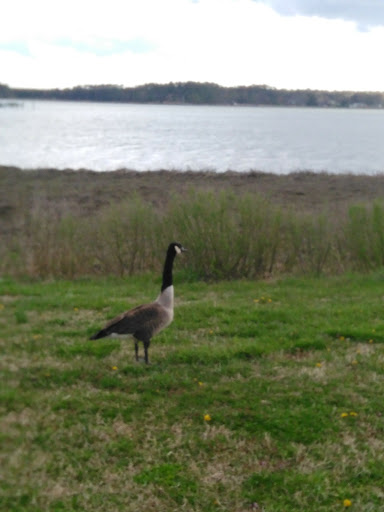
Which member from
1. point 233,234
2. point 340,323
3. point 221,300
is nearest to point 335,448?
point 340,323

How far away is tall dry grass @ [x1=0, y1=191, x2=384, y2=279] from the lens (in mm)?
11953

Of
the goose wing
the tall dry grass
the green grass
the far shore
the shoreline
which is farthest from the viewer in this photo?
the shoreline

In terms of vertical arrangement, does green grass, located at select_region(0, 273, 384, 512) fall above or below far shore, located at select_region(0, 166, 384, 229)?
below

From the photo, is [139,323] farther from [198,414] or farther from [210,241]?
[210,241]

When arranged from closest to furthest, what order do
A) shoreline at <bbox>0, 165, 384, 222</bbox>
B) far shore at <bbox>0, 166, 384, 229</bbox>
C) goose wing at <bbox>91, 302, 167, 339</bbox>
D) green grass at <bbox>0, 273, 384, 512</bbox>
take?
green grass at <bbox>0, 273, 384, 512</bbox> < goose wing at <bbox>91, 302, 167, 339</bbox> < far shore at <bbox>0, 166, 384, 229</bbox> < shoreline at <bbox>0, 165, 384, 222</bbox>

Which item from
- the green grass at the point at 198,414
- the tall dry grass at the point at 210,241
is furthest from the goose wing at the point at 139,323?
the tall dry grass at the point at 210,241

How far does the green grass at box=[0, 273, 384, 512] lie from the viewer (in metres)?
4.24

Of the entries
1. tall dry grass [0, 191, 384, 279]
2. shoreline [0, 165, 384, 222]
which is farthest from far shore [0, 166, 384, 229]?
tall dry grass [0, 191, 384, 279]

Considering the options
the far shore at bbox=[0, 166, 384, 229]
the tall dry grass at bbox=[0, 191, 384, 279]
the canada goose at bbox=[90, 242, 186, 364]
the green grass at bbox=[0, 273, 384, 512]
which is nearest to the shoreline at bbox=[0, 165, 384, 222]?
the far shore at bbox=[0, 166, 384, 229]

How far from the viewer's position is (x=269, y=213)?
1227 cm

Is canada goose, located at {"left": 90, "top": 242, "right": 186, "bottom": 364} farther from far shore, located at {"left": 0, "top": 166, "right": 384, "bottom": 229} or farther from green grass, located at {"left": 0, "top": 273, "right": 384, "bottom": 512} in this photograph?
far shore, located at {"left": 0, "top": 166, "right": 384, "bottom": 229}

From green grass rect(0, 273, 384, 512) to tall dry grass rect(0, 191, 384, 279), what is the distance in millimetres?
3472

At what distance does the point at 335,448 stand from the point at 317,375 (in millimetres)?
1390

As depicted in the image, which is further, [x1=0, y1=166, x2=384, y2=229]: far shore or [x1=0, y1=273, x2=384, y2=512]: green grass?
[x1=0, y1=166, x2=384, y2=229]: far shore
